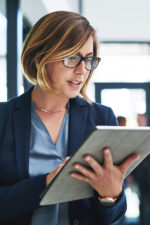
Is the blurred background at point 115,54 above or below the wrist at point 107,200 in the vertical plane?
above

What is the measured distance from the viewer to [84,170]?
77cm

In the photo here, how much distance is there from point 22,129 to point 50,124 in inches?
4.2

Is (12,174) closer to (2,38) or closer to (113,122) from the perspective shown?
(113,122)

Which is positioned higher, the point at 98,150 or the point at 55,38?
the point at 55,38

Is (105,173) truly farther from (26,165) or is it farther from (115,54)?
(115,54)

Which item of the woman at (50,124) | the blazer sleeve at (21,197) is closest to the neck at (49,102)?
the woman at (50,124)

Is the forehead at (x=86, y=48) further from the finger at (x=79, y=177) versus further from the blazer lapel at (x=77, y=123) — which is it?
the finger at (x=79, y=177)

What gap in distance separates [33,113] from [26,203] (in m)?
0.31

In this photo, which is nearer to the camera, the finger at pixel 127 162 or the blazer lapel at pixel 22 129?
the finger at pixel 127 162

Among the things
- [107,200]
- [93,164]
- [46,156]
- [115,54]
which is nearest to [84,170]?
[93,164]

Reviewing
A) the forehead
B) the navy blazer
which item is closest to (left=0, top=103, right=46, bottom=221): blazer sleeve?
the navy blazer

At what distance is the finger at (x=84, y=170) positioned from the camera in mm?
757

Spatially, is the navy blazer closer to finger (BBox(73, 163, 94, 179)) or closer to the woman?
the woman

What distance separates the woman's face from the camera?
1.00m
